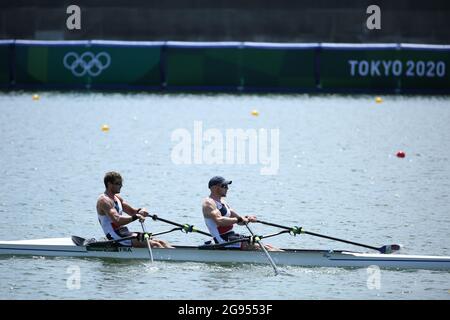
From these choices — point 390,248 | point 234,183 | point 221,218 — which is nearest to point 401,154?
point 234,183

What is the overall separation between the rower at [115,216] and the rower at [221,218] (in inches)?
34.7

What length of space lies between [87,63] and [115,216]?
24.6 metres

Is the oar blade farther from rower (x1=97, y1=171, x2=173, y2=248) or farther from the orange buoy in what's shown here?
the orange buoy

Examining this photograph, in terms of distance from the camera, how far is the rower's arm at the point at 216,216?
20.8 metres

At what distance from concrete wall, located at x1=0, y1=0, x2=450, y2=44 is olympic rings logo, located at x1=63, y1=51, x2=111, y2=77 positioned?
774 cm

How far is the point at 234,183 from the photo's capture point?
31.1 m

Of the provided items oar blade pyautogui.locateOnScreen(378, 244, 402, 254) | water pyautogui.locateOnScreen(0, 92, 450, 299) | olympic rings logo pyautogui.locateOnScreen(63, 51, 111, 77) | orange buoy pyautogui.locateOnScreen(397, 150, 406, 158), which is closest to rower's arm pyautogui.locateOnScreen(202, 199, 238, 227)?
water pyautogui.locateOnScreen(0, 92, 450, 299)

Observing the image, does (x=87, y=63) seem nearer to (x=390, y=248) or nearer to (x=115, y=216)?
(x=115, y=216)

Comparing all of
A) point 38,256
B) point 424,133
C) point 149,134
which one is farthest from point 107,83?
point 38,256

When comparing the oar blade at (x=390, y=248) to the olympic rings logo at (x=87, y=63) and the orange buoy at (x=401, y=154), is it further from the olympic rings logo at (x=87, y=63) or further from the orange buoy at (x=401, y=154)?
the olympic rings logo at (x=87, y=63)

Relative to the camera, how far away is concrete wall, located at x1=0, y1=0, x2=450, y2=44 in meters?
52.5

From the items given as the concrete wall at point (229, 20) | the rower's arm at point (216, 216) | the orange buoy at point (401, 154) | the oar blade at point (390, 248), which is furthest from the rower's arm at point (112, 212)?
the concrete wall at point (229, 20)

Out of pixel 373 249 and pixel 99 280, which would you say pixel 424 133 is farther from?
pixel 99 280

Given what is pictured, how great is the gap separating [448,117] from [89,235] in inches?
830
